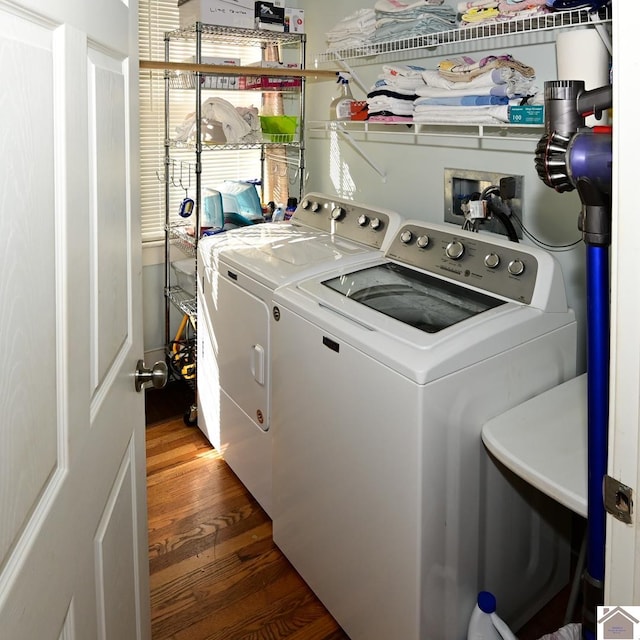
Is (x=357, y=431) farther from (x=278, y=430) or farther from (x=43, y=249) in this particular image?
(x=43, y=249)

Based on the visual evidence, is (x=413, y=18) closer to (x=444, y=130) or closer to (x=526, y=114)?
(x=444, y=130)

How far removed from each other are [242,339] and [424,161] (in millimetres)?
997

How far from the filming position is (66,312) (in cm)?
77

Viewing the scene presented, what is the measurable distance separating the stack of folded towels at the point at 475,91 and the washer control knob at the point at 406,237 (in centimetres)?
37

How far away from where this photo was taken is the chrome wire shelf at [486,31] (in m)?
1.55

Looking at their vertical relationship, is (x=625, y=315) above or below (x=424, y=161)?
below

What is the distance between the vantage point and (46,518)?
71 cm

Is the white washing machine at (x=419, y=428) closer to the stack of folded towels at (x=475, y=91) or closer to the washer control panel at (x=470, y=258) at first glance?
the washer control panel at (x=470, y=258)

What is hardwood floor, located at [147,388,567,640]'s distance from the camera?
1.82 m

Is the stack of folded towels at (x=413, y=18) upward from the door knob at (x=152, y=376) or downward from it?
upward

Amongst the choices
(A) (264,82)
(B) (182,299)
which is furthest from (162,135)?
(B) (182,299)

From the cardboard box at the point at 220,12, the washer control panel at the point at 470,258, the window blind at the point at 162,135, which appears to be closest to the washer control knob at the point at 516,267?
the washer control panel at the point at 470,258

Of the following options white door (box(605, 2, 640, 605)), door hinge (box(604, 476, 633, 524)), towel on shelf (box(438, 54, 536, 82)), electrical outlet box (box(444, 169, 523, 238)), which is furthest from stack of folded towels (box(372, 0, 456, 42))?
door hinge (box(604, 476, 633, 524))

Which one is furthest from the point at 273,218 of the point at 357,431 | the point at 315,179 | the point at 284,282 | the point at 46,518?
the point at 46,518
